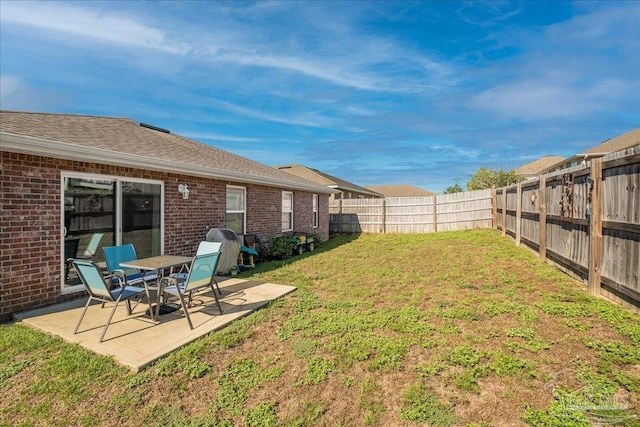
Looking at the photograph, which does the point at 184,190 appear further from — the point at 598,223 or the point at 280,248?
the point at 598,223

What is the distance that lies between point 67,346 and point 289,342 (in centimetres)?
272

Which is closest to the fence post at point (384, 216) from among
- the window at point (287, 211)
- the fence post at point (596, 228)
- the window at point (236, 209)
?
the window at point (287, 211)

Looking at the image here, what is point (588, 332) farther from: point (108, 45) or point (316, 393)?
point (108, 45)

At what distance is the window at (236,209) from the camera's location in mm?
9641

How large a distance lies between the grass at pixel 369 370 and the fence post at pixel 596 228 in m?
0.32

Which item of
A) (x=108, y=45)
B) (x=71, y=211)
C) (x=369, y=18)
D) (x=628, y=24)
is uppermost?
(x=369, y=18)

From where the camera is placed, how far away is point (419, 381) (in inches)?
128

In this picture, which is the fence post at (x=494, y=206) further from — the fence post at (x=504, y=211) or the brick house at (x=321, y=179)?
the brick house at (x=321, y=179)

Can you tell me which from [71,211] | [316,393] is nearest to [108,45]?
[71,211]

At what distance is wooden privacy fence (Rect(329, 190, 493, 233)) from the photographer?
46.3ft

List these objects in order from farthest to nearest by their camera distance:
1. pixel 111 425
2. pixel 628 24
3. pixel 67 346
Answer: pixel 628 24 → pixel 67 346 → pixel 111 425

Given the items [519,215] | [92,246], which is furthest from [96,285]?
[519,215]

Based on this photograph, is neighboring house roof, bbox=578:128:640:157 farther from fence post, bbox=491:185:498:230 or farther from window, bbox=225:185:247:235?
window, bbox=225:185:247:235

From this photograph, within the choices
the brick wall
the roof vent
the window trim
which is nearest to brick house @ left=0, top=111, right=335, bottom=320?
the brick wall
